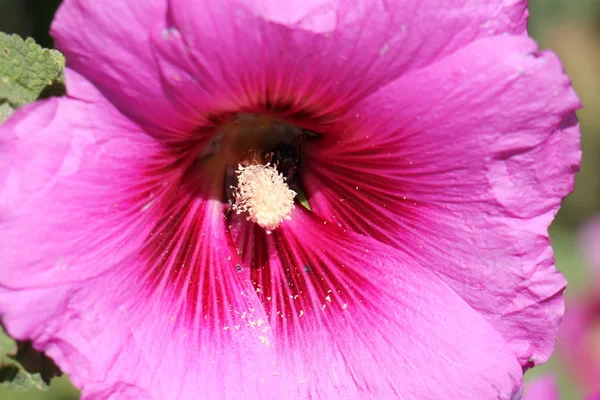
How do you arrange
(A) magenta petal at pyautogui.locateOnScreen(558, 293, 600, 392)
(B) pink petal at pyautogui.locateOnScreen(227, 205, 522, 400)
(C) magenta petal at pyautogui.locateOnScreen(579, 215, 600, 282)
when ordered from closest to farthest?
(B) pink petal at pyautogui.locateOnScreen(227, 205, 522, 400)
(A) magenta petal at pyautogui.locateOnScreen(558, 293, 600, 392)
(C) magenta petal at pyautogui.locateOnScreen(579, 215, 600, 282)

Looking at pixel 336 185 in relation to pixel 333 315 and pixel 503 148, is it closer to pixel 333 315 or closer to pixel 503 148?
pixel 333 315

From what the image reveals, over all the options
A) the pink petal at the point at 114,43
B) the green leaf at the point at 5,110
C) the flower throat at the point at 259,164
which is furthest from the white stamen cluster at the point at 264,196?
the green leaf at the point at 5,110

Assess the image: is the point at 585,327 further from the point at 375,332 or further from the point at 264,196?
the point at 264,196

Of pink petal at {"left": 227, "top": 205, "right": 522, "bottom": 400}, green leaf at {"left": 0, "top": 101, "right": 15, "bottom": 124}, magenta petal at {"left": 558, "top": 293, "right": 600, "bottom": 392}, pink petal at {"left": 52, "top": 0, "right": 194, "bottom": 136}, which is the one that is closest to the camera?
pink petal at {"left": 52, "top": 0, "right": 194, "bottom": 136}

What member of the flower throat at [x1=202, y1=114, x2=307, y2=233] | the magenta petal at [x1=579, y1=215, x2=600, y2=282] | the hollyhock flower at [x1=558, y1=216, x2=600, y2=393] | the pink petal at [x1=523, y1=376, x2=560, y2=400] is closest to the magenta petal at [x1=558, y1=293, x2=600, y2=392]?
the hollyhock flower at [x1=558, y1=216, x2=600, y2=393]

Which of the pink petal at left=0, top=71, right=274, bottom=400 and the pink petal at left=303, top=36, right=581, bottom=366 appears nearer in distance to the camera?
the pink petal at left=0, top=71, right=274, bottom=400

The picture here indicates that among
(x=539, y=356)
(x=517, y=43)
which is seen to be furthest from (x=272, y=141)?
(x=539, y=356)

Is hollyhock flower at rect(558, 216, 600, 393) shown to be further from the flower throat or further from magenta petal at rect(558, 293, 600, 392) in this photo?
the flower throat

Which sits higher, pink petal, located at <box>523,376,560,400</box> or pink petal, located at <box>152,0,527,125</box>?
pink petal, located at <box>152,0,527,125</box>
